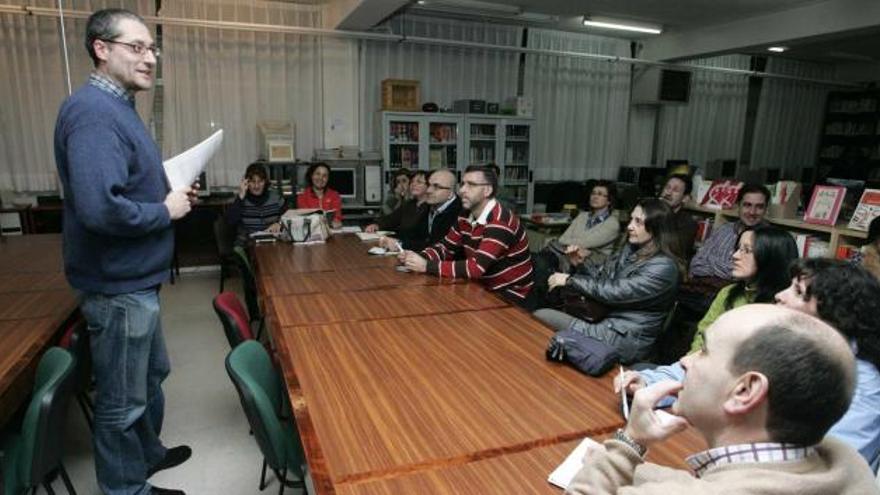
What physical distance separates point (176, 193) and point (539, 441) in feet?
4.68

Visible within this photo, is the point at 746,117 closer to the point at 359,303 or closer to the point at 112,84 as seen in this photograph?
the point at 359,303

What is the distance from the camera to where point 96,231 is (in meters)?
1.62

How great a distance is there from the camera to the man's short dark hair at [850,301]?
1410 mm

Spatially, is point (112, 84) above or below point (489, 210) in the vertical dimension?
above

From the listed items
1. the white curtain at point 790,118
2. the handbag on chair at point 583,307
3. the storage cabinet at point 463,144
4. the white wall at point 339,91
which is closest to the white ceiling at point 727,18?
the white wall at point 339,91

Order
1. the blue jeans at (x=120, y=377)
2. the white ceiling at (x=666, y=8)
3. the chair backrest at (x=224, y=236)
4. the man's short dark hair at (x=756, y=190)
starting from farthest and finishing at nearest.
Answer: the white ceiling at (x=666, y=8) < the chair backrest at (x=224, y=236) < the man's short dark hair at (x=756, y=190) < the blue jeans at (x=120, y=377)

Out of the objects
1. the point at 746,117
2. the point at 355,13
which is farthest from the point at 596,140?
the point at 355,13

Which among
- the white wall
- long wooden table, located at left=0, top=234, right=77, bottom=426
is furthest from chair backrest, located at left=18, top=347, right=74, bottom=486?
the white wall

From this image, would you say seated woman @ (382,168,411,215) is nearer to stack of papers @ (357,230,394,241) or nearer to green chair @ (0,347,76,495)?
stack of papers @ (357,230,394,241)

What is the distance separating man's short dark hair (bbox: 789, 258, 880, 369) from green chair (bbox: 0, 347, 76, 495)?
2166mm

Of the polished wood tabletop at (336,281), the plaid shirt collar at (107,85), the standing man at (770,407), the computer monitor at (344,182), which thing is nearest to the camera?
the standing man at (770,407)

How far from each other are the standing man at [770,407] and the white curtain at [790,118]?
895 cm

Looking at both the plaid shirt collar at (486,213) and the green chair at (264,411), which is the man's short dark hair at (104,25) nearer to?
the green chair at (264,411)

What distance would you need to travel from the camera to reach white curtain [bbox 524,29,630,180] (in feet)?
22.9
